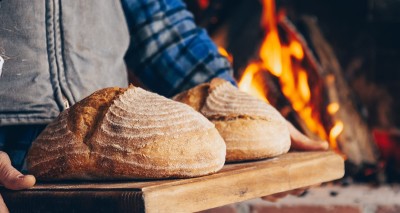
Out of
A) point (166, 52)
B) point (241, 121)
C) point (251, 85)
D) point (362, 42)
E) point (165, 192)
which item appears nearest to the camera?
point (165, 192)

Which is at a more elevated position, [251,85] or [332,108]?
[251,85]

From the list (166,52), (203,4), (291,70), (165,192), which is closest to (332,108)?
(291,70)

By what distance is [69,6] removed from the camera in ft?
4.32

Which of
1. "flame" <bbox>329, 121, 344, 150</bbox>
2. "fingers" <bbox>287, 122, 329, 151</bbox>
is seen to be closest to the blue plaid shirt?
"fingers" <bbox>287, 122, 329, 151</bbox>

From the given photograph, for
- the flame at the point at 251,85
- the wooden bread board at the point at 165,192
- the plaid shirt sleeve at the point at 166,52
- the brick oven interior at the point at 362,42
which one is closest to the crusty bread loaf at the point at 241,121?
the wooden bread board at the point at 165,192

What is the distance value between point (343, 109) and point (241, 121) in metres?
1.19

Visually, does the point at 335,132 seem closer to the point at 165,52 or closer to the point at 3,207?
the point at 165,52

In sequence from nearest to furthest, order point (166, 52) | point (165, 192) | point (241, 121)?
point (165, 192) < point (241, 121) < point (166, 52)

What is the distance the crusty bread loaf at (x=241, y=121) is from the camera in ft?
3.93

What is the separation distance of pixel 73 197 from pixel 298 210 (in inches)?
51.1

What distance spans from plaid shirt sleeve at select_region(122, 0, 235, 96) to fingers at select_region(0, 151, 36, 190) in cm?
67

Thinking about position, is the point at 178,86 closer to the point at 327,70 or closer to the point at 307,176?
the point at 307,176

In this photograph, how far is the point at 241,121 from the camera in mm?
1227

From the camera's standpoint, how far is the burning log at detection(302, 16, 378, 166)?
2.29m
